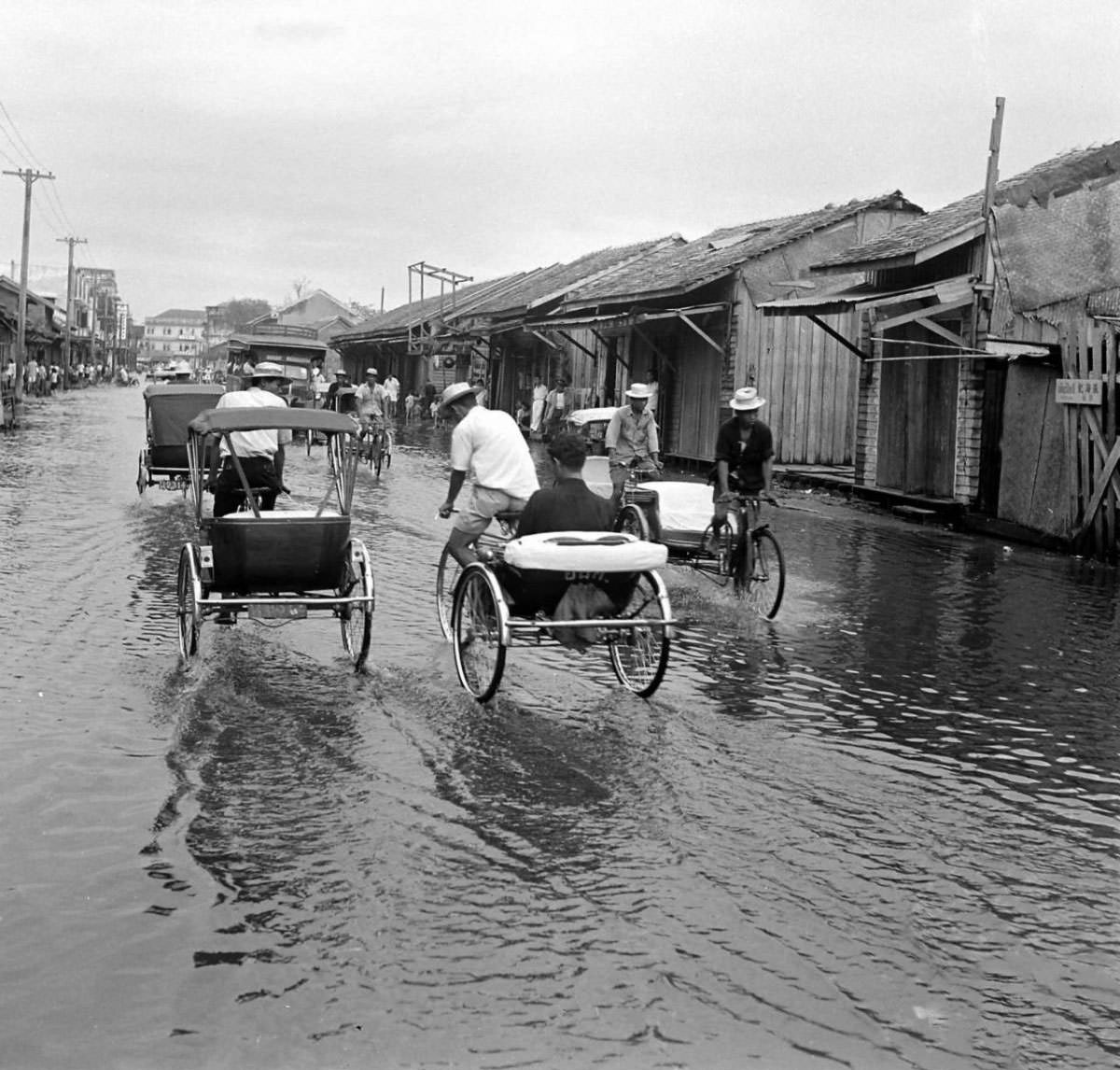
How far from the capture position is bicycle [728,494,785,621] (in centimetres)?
1036

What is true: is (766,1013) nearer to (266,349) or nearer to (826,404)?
(826,404)

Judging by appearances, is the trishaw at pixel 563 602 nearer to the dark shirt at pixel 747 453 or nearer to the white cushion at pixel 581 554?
the white cushion at pixel 581 554

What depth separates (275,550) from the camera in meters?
7.80

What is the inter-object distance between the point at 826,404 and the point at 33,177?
152ft

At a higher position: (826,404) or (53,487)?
(826,404)

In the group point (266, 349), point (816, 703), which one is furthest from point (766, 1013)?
point (266, 349)

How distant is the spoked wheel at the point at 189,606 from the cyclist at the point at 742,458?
168 inches

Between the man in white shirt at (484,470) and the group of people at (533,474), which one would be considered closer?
the group of people at (533,474)

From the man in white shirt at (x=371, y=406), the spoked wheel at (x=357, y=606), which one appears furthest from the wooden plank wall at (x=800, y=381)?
Answer: the spoked wheel at (x=357, y=606)

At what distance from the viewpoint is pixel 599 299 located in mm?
30734

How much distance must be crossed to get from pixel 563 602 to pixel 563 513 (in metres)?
0.52

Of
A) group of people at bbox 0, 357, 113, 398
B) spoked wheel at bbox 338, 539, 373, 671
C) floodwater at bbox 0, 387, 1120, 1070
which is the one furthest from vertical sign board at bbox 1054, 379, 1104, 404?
group of people at bbox 0, 357, 113, 398

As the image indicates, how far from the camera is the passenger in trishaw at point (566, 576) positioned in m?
7.31

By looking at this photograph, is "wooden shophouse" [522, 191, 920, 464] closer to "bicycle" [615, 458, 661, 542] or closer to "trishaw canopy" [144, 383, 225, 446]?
"trishaw canopy" [144, 383, 225, 446]
